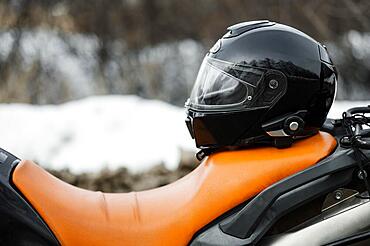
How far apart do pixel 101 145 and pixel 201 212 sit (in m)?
3.72

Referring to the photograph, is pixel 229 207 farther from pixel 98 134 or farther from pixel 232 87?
pixel 98 134

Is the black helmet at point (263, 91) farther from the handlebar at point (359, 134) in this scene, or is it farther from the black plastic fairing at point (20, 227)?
the black plastic fairing at point (20, 227)

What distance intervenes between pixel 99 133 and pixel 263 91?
386 centimetres

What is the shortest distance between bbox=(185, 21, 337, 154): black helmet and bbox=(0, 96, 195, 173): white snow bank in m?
2.90

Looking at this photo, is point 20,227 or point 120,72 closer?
point 20,227

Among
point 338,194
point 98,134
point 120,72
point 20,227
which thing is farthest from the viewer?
point 120,72

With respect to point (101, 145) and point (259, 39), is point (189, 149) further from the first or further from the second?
point (259, 39)

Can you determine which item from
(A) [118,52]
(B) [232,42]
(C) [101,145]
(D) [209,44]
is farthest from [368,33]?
(B) [232,42]

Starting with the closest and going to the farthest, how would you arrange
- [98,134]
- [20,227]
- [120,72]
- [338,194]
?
[20,227]
[338,194]
[98,134]
[120,72]

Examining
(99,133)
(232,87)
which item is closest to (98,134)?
(99,133)

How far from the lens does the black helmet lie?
7.89ft

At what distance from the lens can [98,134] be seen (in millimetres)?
6117

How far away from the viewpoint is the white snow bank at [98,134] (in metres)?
5.63

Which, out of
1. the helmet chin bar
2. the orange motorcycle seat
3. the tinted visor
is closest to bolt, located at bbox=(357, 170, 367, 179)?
the orange motorcycle seat
